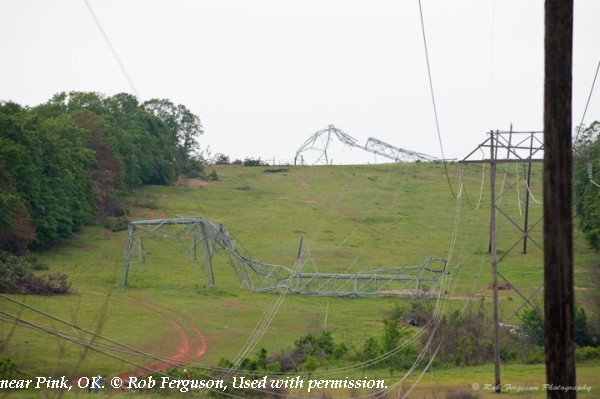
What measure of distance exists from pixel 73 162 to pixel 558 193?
53.7m

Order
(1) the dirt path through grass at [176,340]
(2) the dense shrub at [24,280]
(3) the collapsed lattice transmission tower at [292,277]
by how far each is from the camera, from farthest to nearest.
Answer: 1. (3) the collapsed lattice transmission tower at [292,277]
2. (2) the dense shrub at [24,280]
3. (1) the dirt path through grass at [176,340]

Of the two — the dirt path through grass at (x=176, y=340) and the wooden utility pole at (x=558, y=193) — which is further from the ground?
the wooden utility pole at (x=558, y=193)

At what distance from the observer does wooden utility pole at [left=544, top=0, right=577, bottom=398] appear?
33.0 ft

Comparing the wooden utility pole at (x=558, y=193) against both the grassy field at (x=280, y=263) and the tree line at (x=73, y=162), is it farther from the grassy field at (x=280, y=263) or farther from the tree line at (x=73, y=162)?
the tree line at (x=73, y=162)

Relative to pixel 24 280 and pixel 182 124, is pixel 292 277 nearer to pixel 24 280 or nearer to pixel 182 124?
pixel 24 280

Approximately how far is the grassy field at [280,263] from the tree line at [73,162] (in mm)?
2234

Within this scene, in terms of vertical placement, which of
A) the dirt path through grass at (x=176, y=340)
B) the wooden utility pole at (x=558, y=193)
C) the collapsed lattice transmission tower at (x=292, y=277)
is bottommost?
the dirt path through grass at (x=176, y=340)

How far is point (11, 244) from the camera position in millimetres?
46875

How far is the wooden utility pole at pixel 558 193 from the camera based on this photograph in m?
10.0

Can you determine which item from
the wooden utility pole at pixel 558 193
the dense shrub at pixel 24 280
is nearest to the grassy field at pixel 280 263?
the dense shrub at pixel 24 280

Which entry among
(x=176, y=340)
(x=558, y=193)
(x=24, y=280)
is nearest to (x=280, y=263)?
(x=24, y=280)

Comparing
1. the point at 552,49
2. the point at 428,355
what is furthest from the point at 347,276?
the point at 552,49

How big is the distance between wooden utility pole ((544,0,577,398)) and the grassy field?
16.8ft

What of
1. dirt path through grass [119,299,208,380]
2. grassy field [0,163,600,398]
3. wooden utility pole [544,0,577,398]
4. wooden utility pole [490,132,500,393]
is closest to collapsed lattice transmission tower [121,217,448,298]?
grassy field [0,163,600,398]
